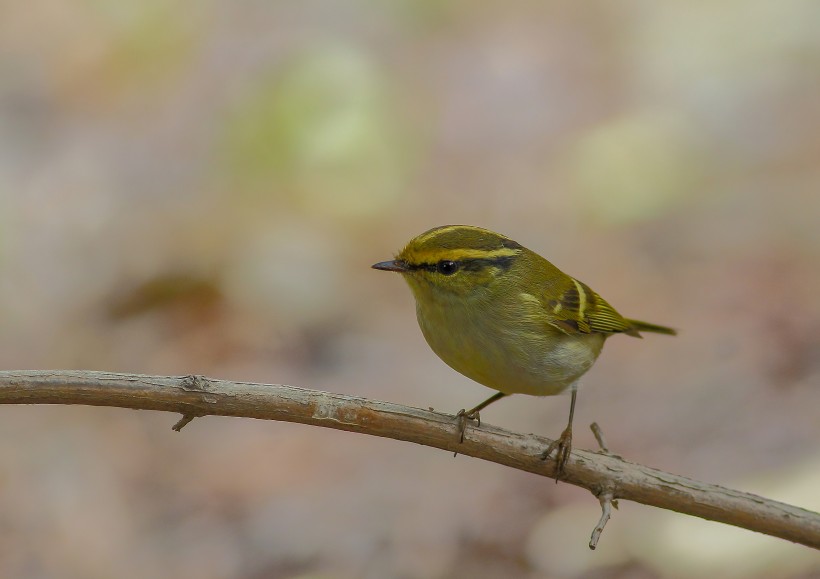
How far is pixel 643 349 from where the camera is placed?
6090 millimetres

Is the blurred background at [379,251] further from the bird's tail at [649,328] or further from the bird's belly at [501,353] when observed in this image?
the bird's belly at [501,353]

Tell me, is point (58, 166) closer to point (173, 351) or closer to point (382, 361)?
point (173, 351)

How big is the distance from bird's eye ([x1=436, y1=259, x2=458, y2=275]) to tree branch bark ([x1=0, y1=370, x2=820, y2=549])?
640mm

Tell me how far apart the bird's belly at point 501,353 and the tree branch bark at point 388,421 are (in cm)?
32

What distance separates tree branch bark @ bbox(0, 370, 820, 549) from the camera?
3209 millimetres

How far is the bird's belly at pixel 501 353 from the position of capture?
379 cm

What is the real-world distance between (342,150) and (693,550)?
13.4 feet

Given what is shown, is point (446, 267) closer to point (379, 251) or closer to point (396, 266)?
point (396, 266)

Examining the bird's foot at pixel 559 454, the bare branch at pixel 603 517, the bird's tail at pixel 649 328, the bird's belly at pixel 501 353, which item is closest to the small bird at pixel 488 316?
the bird's belly at pixel 501 353

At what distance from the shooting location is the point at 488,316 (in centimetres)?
391

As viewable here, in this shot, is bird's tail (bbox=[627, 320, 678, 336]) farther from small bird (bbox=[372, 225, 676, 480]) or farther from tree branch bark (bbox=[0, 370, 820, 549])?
tree branch bark (bbox=[0, 370, 820, 549])

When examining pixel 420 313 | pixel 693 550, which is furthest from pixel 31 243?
pixel 693 550

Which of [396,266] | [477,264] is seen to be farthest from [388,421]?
[477,264]

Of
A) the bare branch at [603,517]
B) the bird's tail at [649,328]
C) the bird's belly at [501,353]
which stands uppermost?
the bird's tail at [649,328]
